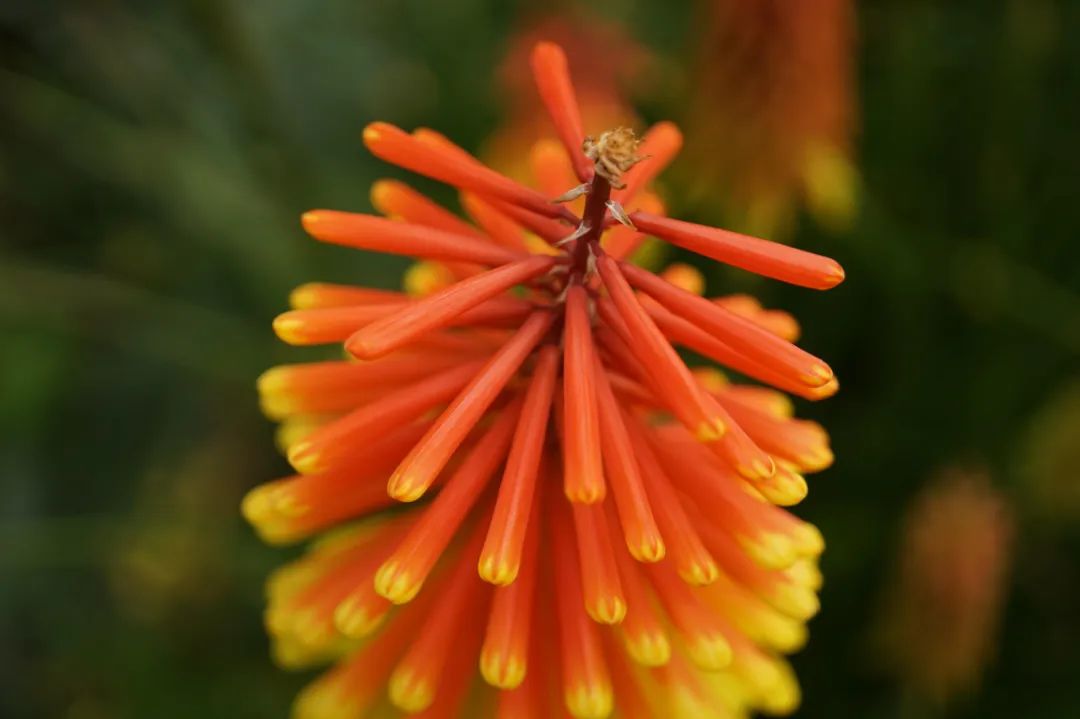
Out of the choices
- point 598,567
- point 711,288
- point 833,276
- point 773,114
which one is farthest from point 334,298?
point 773,114

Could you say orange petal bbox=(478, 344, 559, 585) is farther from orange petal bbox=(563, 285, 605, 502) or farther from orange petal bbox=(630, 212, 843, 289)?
orange petal bbox=(630, 212, 843, 289)

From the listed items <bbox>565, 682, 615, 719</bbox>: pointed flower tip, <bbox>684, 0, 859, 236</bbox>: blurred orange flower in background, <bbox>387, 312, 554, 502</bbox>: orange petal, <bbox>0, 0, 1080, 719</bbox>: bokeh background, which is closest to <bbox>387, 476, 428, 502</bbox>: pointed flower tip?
<bbox>387, 312, 554, 502</bbox>: orange petal

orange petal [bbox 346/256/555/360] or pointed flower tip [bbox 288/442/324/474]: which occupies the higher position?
orange petal [bbox 346/256/555/360]

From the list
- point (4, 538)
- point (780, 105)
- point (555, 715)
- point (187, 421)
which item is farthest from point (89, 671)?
point (780, 105)

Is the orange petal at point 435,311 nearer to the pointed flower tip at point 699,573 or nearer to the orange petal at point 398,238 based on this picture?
the orange petal at point 398,238

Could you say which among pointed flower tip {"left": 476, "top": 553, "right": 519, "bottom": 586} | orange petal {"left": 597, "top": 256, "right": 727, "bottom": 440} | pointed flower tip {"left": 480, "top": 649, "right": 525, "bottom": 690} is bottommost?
pointed flower tip {"left": 480, "top": 649, "right": 525, "bottom": 690}

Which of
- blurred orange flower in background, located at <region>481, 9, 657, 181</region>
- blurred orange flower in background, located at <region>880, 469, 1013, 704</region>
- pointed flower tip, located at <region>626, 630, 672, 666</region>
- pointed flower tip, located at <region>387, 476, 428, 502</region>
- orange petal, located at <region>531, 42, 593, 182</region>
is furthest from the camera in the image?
blurred orange flower in background, located at <region>481, 9, 657, 181</region>

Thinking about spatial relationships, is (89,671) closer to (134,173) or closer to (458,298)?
(134,173)
